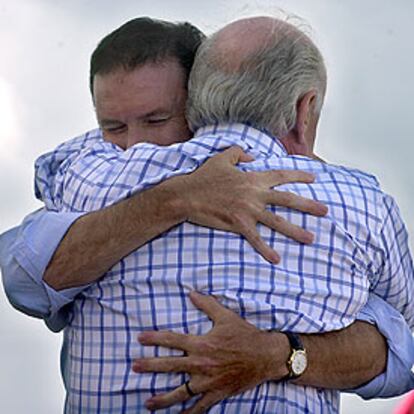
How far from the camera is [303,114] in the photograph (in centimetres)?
205

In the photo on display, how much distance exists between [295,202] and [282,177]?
6 centimetres

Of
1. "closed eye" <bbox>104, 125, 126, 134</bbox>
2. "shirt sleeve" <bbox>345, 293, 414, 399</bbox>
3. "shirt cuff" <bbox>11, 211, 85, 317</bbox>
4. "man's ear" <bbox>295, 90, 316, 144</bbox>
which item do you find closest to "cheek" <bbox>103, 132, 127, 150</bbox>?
"closed eye" <bbox>104, 125, 126, 134</bbox>

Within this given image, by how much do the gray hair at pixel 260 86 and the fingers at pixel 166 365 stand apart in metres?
0.45

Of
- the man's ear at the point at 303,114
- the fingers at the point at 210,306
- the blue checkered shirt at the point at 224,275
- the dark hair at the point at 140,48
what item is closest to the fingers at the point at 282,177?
the blue checkered shirt at the point at 224,275

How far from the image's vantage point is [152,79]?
2.29m

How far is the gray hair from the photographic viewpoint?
199 cm

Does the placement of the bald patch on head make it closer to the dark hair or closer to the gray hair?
the gray hair

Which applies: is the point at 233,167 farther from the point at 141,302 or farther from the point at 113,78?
the point at 113,78

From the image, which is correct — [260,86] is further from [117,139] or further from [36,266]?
[36,266]

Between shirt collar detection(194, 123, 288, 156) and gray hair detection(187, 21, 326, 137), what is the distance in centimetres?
1

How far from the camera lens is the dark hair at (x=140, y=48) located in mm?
2314

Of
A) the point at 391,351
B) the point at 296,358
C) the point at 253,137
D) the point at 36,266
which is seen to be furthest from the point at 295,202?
the point at 36,266

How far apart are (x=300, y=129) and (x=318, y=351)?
0.41m

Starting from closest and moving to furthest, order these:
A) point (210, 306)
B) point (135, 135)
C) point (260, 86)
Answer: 1. point (210, 306)
2. point (260, 86)
3. point (135, 135)
